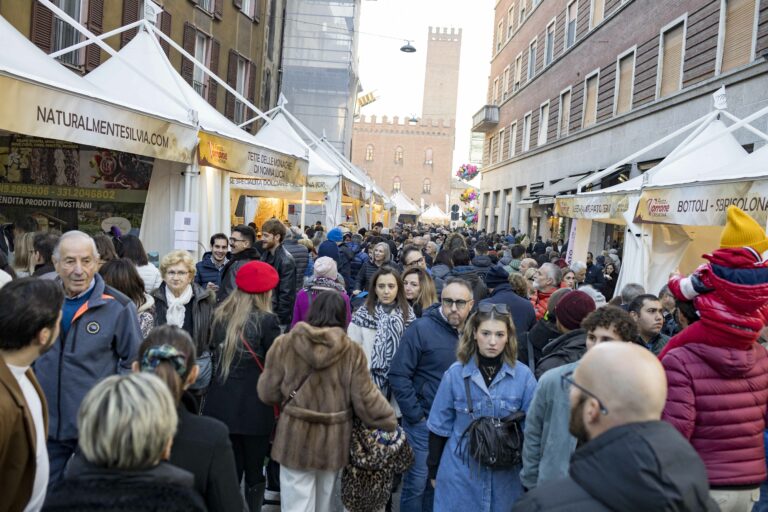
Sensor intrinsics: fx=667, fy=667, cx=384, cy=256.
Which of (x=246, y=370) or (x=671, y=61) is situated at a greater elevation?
(x=671, y=61)

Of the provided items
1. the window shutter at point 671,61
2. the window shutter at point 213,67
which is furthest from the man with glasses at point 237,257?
the window shutter at point 213,67

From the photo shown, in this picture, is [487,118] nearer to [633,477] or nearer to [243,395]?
[243,395]

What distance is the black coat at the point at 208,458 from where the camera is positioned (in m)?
2.54

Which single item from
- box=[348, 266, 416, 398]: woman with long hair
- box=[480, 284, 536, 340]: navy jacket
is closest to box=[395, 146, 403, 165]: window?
box=[480, 284, 536, 340]: navy jacket

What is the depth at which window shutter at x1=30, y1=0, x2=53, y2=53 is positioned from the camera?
501 inches

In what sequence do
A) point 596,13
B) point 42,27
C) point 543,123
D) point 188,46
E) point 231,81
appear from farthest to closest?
1. point 543,123
2. point 596,13
3. point 231,81
4. point 188,46
5. point 42,27

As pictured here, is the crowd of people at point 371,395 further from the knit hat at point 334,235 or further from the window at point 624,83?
the window at point 624,83

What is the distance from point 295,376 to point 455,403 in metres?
0.97

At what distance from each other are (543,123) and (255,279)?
2689cm

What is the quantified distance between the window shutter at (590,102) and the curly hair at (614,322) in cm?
2030

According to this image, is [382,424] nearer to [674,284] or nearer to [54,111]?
[674,284]

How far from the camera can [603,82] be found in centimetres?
2169

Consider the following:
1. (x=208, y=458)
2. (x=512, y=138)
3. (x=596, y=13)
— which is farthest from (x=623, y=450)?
(x=512, y=138)

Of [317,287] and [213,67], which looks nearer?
[317,287]
